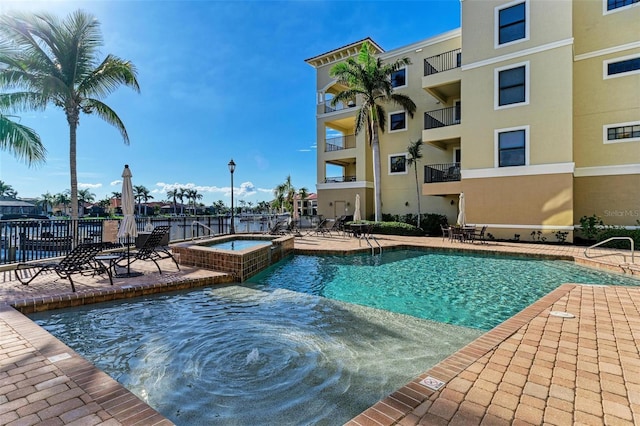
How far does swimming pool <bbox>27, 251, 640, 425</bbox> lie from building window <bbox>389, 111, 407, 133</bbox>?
15.3 meters

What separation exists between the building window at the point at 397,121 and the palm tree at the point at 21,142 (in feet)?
60.4

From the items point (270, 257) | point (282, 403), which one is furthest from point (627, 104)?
point (282, 403)

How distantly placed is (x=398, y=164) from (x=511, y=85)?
26.4 feet

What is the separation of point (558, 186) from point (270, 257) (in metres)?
12.4

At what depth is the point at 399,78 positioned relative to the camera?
840 inches

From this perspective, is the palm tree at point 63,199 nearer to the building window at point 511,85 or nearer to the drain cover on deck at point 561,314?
the building window at point 511,85

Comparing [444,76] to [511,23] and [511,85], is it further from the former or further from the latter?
[511,23]

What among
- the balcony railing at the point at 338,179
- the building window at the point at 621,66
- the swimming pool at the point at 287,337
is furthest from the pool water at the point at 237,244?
the building window at the point at 621,66

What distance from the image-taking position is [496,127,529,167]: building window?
14123 mm

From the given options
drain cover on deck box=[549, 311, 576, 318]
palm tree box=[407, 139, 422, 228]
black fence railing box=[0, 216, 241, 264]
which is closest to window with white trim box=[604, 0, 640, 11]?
palm tree box=[407, 139, 422, 228]

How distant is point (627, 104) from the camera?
43.7 feet

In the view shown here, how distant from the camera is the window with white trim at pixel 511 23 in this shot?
14.1 meters

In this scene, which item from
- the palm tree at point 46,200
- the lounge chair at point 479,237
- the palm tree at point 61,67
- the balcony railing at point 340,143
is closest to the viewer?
the palm tree at point 61,67

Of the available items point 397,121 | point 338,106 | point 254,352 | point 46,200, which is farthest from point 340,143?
point 46,200
